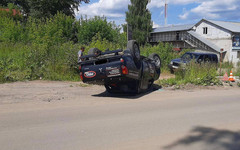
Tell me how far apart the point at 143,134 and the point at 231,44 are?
38.9 m

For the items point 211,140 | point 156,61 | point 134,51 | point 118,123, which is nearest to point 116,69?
point 134,51

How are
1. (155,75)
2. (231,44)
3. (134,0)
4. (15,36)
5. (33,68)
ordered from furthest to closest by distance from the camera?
(134,0)
(231,44)
(15,36)
(33,68)
(155,75)

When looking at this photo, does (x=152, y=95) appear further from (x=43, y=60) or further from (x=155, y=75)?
(x=43, y=60)

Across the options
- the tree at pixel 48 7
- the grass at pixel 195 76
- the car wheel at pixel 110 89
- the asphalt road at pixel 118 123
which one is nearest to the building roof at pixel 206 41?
the tree at pixel 48 7

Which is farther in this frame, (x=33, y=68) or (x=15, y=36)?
(x=15, y=36)

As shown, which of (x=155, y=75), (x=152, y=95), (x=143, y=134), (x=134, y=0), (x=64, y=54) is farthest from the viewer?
(x=134, y=0)

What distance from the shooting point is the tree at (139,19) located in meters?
54.2

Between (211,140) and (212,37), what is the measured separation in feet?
136

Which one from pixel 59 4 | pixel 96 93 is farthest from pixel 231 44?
pixel 96 93

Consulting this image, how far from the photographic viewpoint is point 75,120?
563cm

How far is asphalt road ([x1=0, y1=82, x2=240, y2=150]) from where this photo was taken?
4250mm

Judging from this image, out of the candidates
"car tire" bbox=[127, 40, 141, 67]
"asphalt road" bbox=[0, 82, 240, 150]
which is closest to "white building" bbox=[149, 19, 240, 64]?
"car tire" bbox=[127, 40, 141, 67]

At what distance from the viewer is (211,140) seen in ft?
14.7

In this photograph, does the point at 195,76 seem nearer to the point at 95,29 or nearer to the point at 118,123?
the point at 118,123
